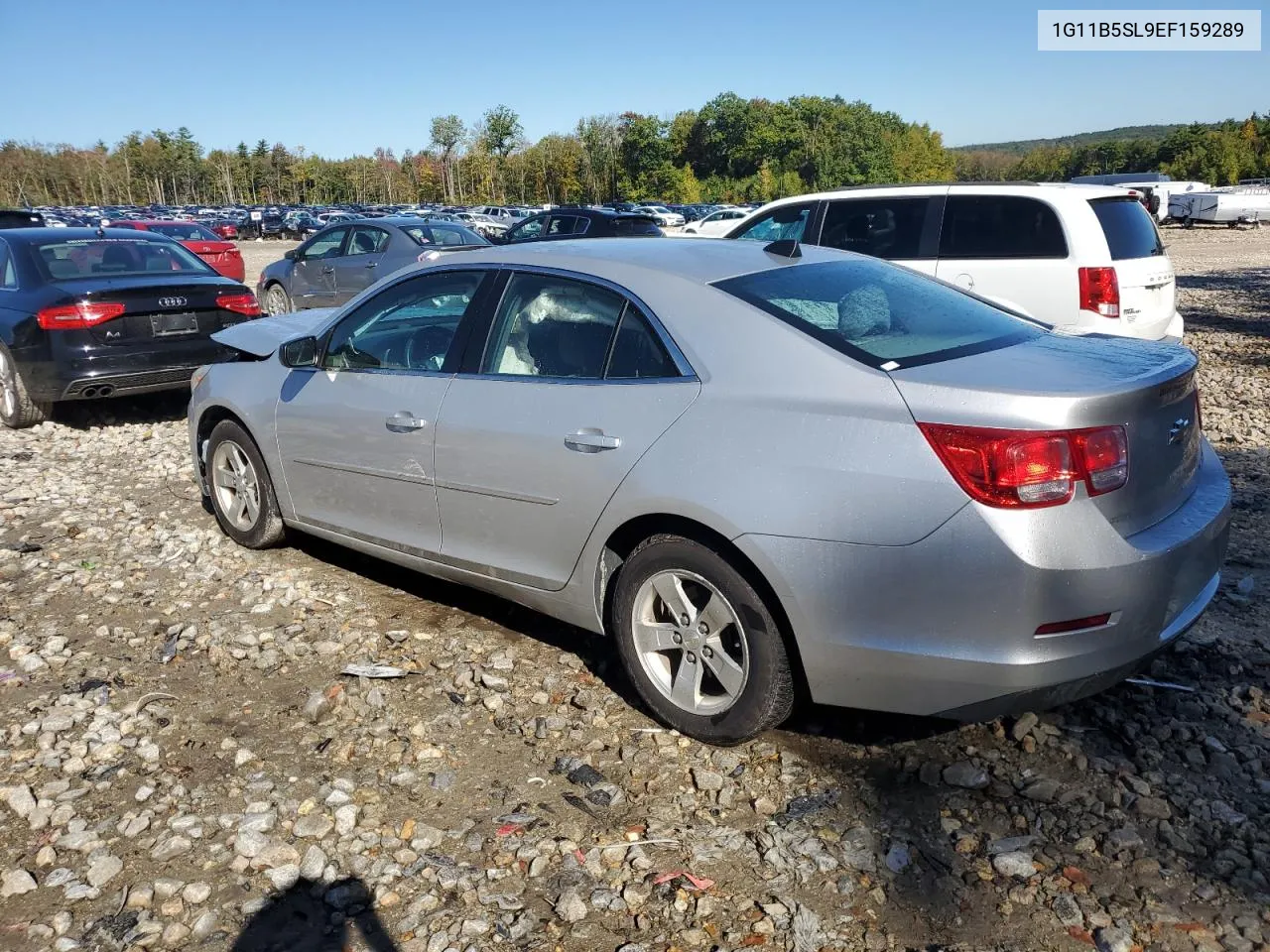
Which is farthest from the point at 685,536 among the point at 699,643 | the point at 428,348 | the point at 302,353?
the point at 302,353

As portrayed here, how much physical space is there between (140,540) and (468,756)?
10.7ft

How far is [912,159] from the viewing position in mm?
125562

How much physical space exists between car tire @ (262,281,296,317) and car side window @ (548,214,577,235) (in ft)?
23.1

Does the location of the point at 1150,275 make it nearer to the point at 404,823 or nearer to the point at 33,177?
the point at 404,823

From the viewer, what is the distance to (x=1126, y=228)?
7.73 meters

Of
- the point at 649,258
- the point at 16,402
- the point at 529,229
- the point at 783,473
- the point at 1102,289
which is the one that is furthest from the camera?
the point at 529,229

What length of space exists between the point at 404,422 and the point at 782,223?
5.89 metres

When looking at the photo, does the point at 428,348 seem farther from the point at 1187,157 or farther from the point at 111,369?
the point at 1187,157

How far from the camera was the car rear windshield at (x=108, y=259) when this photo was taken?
8.40m

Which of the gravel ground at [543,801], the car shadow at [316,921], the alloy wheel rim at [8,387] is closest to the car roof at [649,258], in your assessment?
the gravel ground at [543,801]

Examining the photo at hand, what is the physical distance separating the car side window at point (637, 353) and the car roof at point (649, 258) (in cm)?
17

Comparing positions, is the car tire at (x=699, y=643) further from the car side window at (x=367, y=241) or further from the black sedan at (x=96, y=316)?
the car side window at (x=367, y=241)

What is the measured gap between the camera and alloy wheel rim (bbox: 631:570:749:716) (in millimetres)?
3246

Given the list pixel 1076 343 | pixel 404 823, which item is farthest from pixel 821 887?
pixel 1076 343
